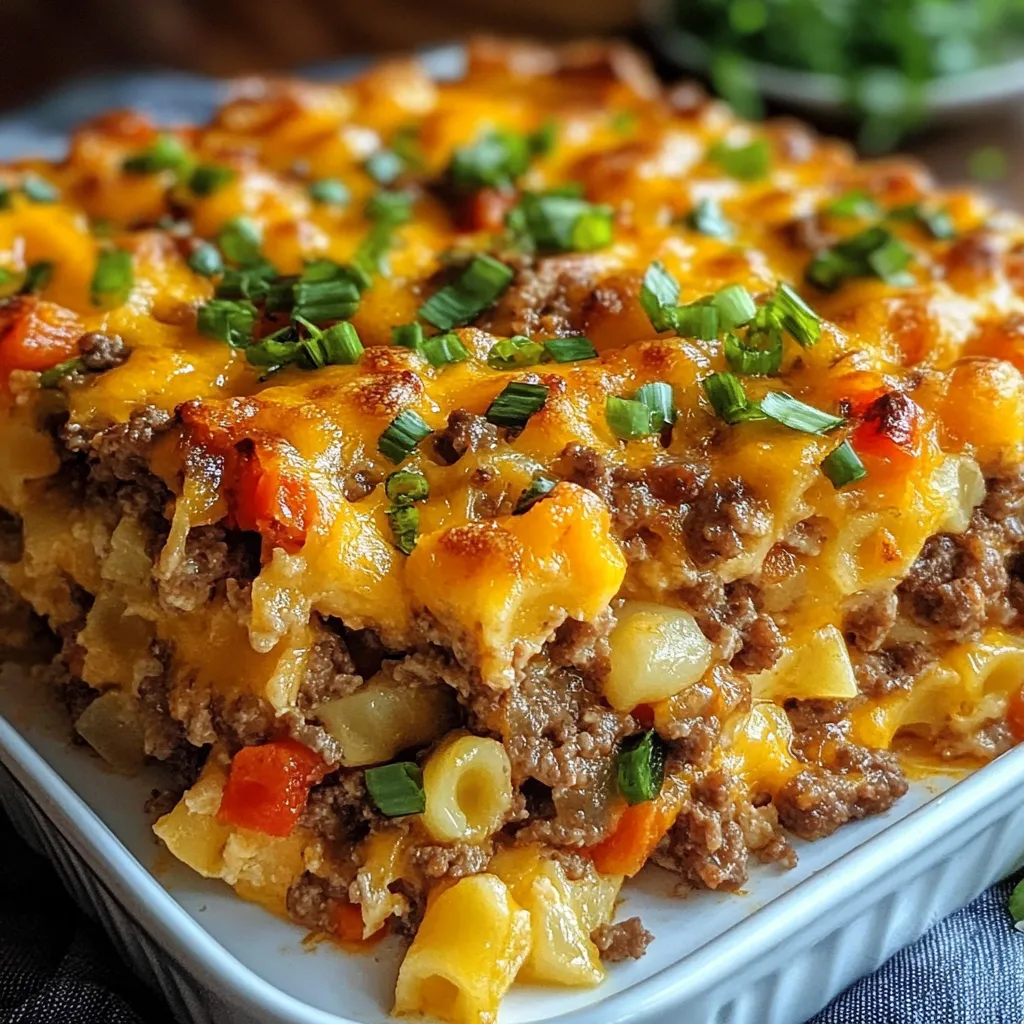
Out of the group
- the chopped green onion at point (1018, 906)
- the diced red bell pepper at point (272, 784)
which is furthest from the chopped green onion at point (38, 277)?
the chopped green onion at point (1018, 906)

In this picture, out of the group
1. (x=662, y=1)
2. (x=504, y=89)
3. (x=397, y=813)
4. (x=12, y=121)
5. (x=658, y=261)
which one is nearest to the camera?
(x=397, y=813)

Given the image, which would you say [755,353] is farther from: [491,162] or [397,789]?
[491,162]

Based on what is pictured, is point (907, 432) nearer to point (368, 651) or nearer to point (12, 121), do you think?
point (368, 651)

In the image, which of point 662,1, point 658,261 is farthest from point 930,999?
point 662,1

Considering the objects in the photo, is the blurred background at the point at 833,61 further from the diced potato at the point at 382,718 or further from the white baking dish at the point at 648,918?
the diced potato at the point at 382,718

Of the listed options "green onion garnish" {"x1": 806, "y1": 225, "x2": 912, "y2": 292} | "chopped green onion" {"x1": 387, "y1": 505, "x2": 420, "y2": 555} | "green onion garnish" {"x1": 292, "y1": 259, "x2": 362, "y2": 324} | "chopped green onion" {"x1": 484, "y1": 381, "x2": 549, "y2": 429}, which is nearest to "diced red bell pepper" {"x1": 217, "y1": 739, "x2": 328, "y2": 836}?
"chopped green onion" {"x1": 387, "y1": 505, "x2": 420, "y2": 555}

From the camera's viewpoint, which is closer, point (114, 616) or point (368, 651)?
point (368, 651)

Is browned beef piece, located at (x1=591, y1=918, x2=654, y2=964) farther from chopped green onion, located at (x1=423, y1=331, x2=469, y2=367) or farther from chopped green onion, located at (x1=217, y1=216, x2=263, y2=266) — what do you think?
chopped green onion, located at (x1=217, y1=216, x2=263, y2=266)
